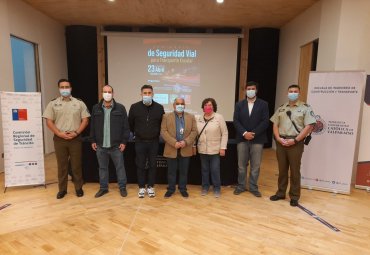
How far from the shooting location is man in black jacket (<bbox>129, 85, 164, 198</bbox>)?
141 inches

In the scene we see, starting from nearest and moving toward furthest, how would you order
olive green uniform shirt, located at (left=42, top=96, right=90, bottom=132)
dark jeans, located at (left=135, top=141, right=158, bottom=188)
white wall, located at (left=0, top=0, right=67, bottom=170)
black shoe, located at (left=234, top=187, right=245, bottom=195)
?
olive green uniform shirt, located at (left=42, top=96, right=90, bottom=132), dark jeans, located at (left=135, top=141, right=158, bottom=188), black shoe, located at (left=234, top=187, right=245, bottom=195), white wall, located at (left=0, top=0, right=67, bottom=170)

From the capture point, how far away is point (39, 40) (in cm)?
584

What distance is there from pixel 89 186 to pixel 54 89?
11.3 feet

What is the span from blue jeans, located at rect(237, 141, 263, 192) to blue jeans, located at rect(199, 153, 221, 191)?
0.35 meters

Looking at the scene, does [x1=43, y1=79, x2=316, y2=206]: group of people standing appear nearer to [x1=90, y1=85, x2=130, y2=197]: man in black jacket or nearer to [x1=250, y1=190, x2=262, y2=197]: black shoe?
[x1=90, y1=85, x2=130, y2=197]: man in black jacket

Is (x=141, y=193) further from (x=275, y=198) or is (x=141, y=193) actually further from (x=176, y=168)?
(x=275, y=198)

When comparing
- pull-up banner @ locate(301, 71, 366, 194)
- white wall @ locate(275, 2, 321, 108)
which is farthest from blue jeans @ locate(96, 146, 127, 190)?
white wall @ locate(275, 2, 321, 108)

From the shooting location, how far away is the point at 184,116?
3646 mm

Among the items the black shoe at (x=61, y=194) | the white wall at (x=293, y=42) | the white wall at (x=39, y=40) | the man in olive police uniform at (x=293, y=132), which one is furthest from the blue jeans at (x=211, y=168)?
the white wall at (x=39, y=40)

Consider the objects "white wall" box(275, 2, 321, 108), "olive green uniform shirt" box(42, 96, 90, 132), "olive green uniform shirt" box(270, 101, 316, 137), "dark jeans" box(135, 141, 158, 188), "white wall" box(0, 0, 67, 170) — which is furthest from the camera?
"white wall" box(275, 2, 321, 108)

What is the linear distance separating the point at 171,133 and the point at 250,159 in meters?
1.22

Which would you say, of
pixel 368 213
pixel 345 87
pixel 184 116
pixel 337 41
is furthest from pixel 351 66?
pixel 184 116

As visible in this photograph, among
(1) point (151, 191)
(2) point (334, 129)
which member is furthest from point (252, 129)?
(1) point (151, 191)

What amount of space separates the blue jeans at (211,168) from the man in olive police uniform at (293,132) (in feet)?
2.81
